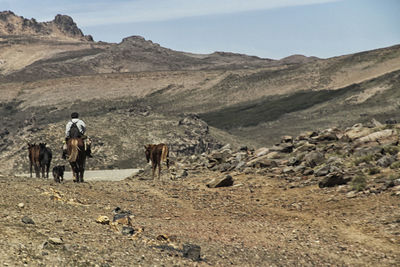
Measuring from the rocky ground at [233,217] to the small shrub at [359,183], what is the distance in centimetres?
3

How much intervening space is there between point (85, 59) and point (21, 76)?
109 feet

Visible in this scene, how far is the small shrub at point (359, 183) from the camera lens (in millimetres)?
16547

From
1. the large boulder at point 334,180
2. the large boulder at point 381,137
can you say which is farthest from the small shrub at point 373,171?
the large boulder at point 381,137

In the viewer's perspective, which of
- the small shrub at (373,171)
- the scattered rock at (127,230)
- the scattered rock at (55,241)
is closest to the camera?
the scattered rock at (55,241)

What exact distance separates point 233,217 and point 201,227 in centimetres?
209

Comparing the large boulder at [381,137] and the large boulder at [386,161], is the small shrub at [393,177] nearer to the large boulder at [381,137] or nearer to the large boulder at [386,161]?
the large boulder at [386,161]

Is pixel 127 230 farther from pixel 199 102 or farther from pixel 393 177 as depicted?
pixel 199 102

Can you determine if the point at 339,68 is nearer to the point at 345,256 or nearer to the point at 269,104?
the point at 269,104

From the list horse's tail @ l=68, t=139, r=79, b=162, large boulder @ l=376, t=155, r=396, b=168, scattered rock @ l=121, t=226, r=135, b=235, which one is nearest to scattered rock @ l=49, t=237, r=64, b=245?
scattered rock @ l=121, t=226, r=135, b=235

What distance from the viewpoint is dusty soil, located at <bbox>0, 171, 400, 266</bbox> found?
8766mm

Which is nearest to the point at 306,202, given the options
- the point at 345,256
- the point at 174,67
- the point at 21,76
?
the point at 345,256

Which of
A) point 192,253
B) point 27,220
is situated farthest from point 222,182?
point 27,220

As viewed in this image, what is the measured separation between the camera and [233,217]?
14578mm

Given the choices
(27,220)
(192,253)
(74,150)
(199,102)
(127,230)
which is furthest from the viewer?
(199,102)
